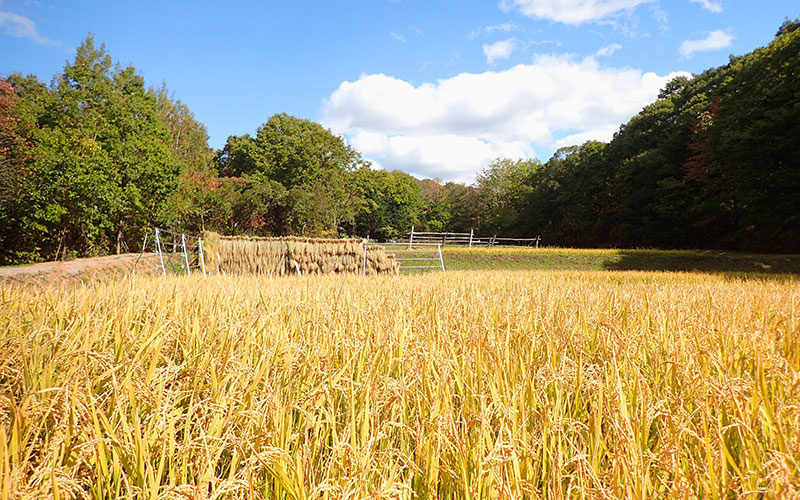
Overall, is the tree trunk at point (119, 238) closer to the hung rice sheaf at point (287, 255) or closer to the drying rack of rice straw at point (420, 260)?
the hung rice sheaf at point (287, 255)

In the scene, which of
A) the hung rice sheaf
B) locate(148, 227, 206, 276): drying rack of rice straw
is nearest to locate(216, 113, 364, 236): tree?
locate(148, 227, 206, 276): drying rack of rice straw

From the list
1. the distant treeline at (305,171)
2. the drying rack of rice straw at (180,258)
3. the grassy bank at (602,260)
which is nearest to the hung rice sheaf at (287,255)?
the drying rack of rice straw at (180,258)

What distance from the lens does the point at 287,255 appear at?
38.7 feet

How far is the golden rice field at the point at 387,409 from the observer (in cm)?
108

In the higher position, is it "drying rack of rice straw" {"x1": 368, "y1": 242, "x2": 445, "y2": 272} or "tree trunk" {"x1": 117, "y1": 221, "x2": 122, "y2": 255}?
"tree trunk" {"x1": 117, "y1": 221, "x2": 122, "y2": 255}

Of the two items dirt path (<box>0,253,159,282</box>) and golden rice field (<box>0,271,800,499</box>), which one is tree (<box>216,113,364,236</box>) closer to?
dirt path (<box>0,253,159,282</box>)

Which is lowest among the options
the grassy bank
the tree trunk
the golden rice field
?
the grassy bank

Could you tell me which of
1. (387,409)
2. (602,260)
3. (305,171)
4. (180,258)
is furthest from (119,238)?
(602,260)

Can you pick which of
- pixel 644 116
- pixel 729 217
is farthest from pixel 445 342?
pixel 644 116

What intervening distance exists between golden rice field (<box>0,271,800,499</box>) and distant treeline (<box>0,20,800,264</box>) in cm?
1907

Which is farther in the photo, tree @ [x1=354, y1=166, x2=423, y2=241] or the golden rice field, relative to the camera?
tree @ [x1=354, y1=166, x2=423, y2=241]

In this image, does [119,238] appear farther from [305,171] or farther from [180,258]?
[305,171]

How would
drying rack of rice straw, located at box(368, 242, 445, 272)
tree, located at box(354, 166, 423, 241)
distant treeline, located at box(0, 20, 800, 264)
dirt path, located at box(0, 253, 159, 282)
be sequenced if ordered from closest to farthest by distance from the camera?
1. dirt path, located at box(0, 253, 159, 282)
2. drying rack of rice straw, located at box(368, 242, 445, 272)
3. distant treeline, located at box(0, 20, 800, 264)
4. tree, located at box(354, 166, 423, 241)

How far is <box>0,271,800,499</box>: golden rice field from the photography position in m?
1.08
